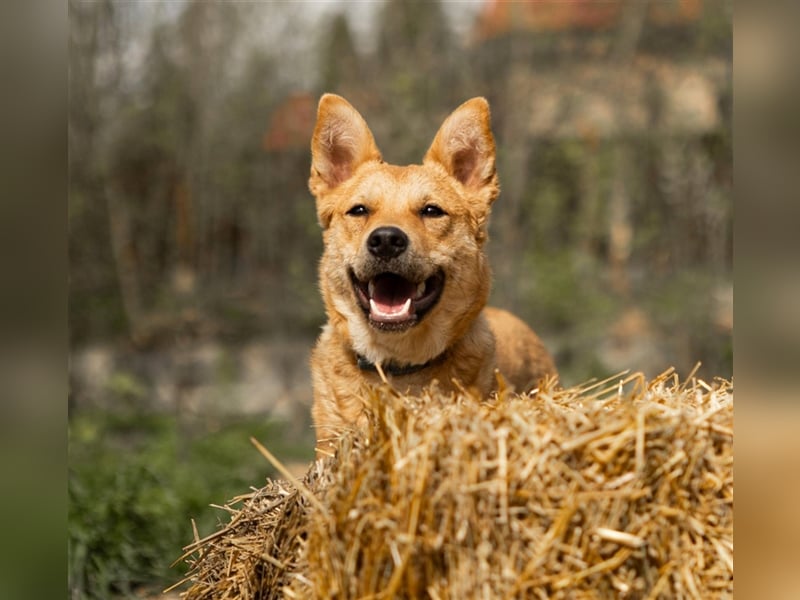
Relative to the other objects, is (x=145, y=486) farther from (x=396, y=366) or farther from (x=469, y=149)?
(x=469, y=149)

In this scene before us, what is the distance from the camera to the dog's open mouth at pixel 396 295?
12.4 feet

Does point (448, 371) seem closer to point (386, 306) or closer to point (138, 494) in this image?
point (386, 306)

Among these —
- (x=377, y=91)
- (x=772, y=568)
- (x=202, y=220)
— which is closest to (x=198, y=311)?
(x=202, y=220)

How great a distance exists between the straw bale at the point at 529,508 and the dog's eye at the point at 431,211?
180cm

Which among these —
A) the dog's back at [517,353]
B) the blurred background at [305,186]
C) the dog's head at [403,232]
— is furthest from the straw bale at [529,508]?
the blurred background at [305,186]

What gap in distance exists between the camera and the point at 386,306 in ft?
12.6

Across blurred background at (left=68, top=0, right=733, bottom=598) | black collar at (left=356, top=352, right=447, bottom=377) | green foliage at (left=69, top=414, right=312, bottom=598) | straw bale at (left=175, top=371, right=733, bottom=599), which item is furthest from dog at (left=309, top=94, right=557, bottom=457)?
blurred background at (left=68, top=0, right=733, bottom=598)

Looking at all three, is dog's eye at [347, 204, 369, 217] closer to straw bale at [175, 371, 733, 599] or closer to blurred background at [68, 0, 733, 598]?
straw bale at [175, 371, 733, 599]

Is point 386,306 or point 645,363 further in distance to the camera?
point 645,363

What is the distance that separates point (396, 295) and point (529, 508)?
185cm

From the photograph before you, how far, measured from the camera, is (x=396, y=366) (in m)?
3.83

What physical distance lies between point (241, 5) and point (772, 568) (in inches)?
307

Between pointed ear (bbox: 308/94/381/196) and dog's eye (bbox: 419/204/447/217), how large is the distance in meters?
0.53

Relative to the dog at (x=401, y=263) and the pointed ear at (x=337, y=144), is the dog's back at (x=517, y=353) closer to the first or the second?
the dog at (x=401, y=263)
